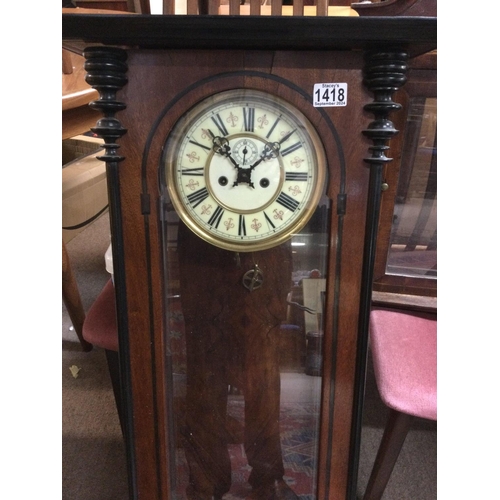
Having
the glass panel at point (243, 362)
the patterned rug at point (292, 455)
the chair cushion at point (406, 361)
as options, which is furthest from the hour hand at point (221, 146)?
the chair cushion at point (406, 361)

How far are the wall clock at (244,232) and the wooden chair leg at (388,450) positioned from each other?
0.20 m

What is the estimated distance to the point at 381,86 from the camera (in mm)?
656

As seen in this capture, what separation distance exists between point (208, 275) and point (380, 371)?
436 millimetres

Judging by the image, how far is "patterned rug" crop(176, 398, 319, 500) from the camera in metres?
0.84

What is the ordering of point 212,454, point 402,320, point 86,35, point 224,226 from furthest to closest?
1. point 402,320
2. point 212,454
3. point 224,226
4. point 86,35

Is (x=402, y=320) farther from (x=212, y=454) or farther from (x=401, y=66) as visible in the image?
(x=401, y=66)

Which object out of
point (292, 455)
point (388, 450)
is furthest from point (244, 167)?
point (388, 450)

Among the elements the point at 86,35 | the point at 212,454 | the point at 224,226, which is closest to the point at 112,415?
the point at 212,454

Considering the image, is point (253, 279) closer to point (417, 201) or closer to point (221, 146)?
point (221, 146)

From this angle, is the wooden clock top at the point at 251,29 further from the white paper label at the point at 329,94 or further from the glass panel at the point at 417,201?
the glass panel at the point at 417,201

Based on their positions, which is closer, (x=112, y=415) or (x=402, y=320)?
(x=402, y=320)

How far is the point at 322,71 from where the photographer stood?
0.67 m

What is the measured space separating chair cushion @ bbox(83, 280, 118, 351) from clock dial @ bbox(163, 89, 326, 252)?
0.45 metres

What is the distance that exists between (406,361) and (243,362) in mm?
369
